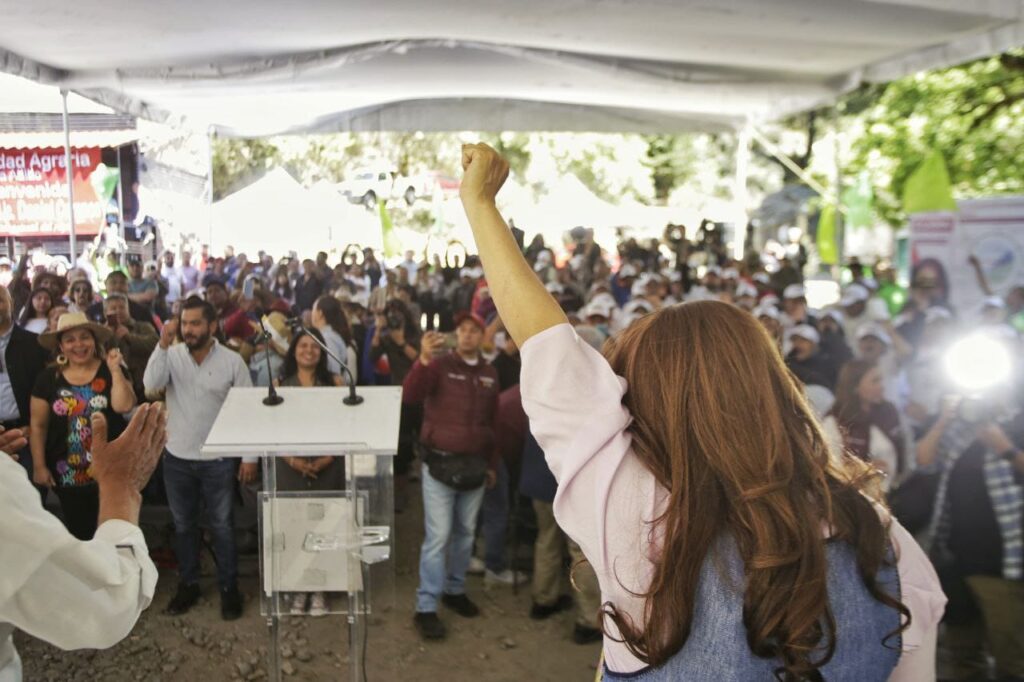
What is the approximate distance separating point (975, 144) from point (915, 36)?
9267 millimetres

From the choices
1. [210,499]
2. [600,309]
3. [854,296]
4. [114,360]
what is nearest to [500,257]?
[114,360]

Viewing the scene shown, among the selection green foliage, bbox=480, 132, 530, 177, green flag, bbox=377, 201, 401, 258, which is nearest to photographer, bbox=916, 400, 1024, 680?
green flag, bbox=377, 201, 401, 258

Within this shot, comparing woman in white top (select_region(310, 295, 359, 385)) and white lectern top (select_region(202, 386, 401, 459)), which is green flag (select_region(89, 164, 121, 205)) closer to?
woman in white top (select_region(310, 295, 359, 385))

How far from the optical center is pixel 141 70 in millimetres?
5047

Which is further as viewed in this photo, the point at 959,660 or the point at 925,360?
the point at 925,360

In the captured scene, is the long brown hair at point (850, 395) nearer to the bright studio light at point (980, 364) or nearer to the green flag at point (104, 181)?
the bright studio light at point (980, 364)

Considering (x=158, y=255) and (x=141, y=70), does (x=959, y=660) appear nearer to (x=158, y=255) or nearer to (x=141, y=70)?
(x=158, y=255)

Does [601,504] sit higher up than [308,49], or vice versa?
[308,49]

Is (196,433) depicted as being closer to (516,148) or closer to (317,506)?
(317,506)

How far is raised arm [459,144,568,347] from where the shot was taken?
134 centimetres

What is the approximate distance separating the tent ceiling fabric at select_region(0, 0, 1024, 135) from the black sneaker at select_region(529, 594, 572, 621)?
325 cm

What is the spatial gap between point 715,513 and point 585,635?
13.0 feet

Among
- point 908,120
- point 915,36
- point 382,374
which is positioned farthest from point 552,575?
point 908,120

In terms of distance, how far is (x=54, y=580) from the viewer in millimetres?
1475
